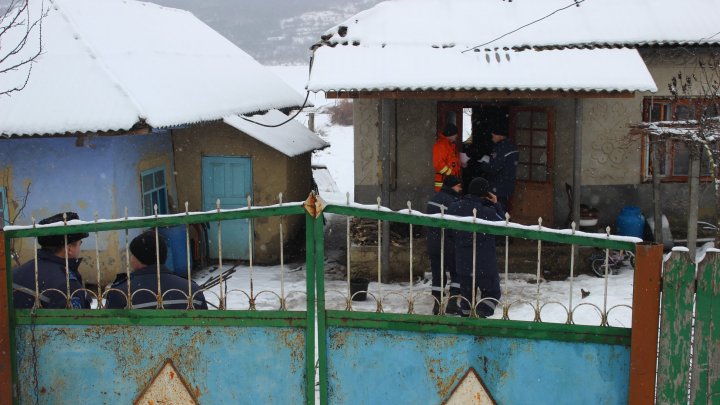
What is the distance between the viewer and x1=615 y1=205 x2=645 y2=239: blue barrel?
Result: 1098cm

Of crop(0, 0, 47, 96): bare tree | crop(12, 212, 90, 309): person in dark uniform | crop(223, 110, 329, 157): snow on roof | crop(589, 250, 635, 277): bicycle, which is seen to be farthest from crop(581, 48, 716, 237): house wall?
crop(12, 212, 90, 309): person in dark uniform

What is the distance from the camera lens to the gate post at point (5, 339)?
398 cm

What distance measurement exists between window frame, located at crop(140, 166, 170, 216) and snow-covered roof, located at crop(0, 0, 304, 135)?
126cm

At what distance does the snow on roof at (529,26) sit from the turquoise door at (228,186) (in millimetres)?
2607

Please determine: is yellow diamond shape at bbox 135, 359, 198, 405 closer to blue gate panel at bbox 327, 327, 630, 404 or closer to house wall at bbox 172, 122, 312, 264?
blue gate panel at bbox 327, 327, 630, 404

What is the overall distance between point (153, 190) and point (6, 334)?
744cm

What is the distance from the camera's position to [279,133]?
12.8m

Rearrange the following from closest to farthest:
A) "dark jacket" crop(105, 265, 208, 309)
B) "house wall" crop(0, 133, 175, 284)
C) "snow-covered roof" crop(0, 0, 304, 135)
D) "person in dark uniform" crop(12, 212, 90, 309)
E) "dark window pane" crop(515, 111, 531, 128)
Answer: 1. "person in dark uniform" crop(12, 212, 90, 309)
2. "dark jacket" crop(105, 265, 208, 309)
3. "snow-covered roof" crop(0, 0, 304, 135)
4. "house wall" crop(0, 133, 175, 284)
5. "dark window pane" crop(515, 111, 531, 128)

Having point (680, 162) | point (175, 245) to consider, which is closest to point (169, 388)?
point (175, 245)

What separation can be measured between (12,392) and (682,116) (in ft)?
35.9

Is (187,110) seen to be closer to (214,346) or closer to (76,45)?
(76,45)

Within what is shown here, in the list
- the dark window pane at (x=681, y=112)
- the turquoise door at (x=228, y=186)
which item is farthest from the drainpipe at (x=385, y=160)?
the dark window pane at (x=681, y=112)

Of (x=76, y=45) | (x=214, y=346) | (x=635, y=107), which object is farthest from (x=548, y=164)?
(x=214, y=346)

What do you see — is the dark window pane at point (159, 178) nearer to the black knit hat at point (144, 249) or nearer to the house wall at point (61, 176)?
the house wall at point (61, 176)
